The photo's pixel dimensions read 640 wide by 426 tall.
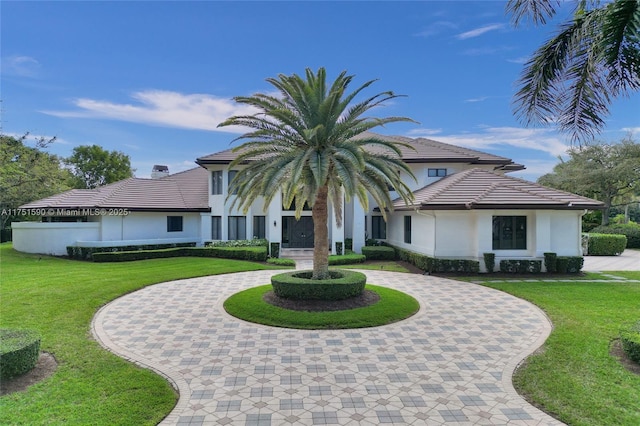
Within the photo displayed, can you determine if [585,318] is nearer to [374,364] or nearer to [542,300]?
[542,300]

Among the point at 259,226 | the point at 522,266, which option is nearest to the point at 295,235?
the point at 259,226

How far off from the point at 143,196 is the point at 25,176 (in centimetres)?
1233

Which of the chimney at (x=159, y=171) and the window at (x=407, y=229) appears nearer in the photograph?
the window at (x=407, y=229)

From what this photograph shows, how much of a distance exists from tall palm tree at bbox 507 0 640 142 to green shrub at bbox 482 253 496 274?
28.7 feet

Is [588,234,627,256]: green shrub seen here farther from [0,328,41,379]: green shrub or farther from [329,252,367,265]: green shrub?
[0,328,41,379]: green shrub

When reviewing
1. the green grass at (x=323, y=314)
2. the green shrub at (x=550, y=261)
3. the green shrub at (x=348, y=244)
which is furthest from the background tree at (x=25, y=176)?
the green shrub at (x=550, y=261)

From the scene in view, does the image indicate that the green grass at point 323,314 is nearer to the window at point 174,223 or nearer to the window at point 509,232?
the window at point 509,232

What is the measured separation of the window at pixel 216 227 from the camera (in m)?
27.2

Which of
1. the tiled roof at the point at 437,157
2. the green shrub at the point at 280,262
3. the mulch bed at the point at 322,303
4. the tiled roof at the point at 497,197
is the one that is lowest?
the mulch bed at the point at 322,303

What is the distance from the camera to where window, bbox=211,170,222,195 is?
2697cm

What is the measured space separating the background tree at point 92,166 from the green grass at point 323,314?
Answer: 152 feet

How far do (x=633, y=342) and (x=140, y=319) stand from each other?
12442 millimetres

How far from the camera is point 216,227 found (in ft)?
89.6

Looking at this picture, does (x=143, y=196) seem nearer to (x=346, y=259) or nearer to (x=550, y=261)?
(x=346, y=259)
